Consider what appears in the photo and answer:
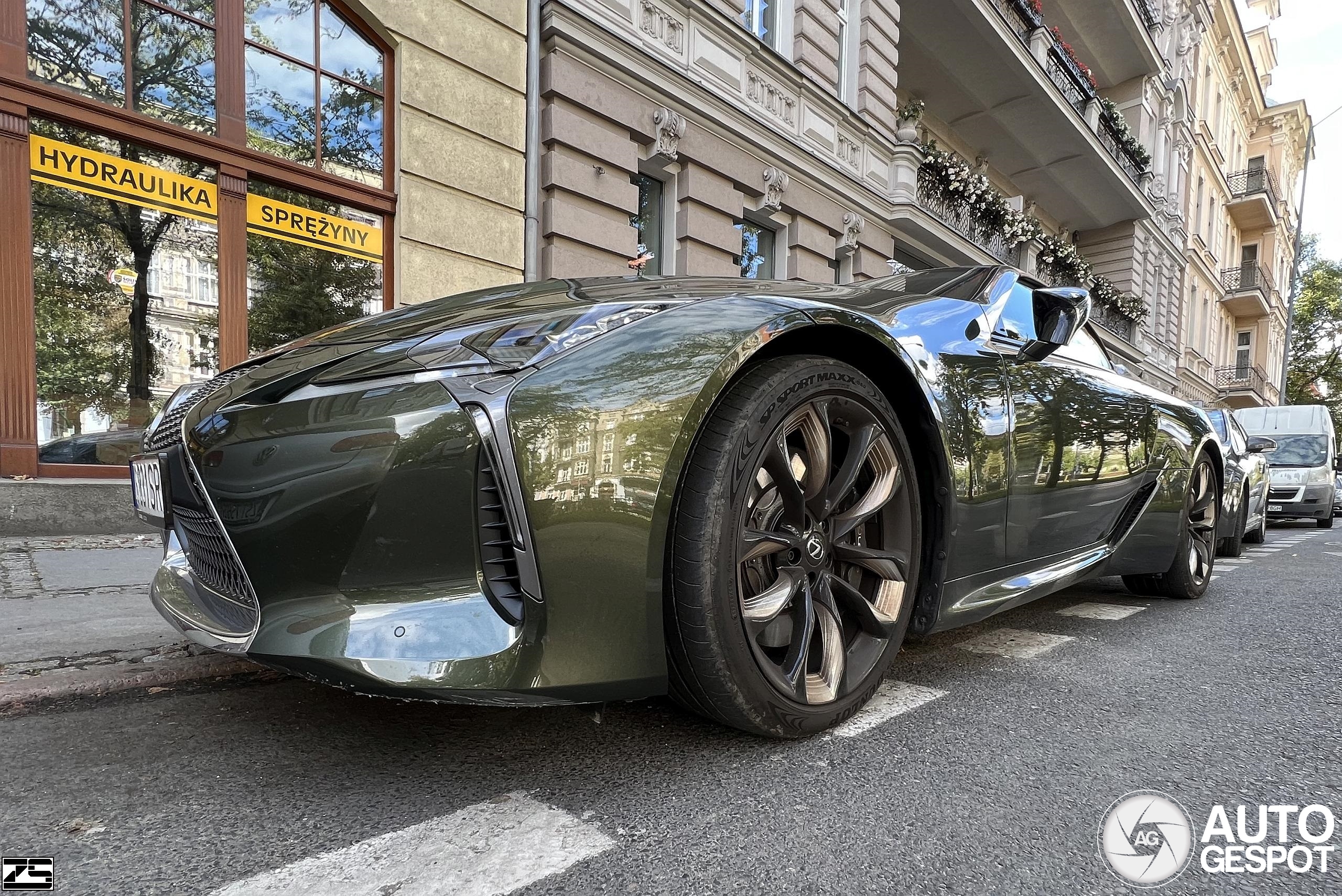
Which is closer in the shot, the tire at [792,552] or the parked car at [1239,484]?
the tire at [792,552]

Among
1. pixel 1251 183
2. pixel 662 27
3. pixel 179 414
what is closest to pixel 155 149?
pixel 662 27

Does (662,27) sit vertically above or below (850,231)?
above

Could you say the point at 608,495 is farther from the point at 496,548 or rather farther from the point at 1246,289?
the point at 1246,289

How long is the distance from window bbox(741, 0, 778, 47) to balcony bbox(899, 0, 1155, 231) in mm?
3507

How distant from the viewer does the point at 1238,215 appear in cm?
3547

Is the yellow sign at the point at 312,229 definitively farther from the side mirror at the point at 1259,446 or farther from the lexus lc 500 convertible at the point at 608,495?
the side mirror at the point at 1259,446

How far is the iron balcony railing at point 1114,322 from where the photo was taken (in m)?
18.7

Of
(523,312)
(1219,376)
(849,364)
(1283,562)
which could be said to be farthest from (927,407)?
(1219,376)

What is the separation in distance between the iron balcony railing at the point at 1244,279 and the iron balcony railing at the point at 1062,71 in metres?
19.9

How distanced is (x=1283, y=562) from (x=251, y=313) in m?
8.04

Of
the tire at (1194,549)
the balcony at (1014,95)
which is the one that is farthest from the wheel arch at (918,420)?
the balcony at (1014,95)

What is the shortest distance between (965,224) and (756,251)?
5403mm

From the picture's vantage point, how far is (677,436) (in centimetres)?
137

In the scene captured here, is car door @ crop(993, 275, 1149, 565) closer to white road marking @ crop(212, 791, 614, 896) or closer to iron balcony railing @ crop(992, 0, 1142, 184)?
white road marking @ crop(212, 791, 614, 896)
